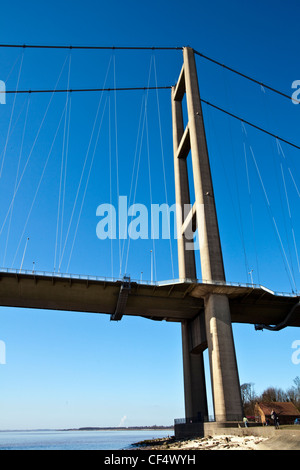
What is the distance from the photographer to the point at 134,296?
37.9 meters

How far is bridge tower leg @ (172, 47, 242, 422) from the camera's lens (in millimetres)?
32594

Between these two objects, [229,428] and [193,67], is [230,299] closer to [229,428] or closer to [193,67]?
[229,428]

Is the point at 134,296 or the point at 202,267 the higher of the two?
the point at 202,267

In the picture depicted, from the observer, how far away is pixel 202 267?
3816 centimetres

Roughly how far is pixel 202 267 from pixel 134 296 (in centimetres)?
747

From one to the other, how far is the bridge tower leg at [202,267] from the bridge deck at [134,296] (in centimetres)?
192

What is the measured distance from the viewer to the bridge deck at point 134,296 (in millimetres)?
35656

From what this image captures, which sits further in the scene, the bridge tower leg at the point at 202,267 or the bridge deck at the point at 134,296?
the bridge deck at the point at 134,296

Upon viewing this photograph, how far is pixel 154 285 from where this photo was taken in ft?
122

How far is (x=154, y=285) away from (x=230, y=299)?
8264 mm

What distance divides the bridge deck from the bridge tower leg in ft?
6.31

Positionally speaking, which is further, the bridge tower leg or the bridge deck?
the bridge deck
